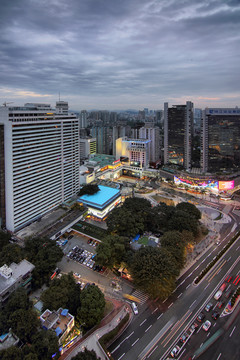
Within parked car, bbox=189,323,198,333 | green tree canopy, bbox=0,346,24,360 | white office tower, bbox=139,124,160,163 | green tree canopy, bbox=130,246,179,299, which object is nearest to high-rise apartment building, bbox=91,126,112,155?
white office tower, bbox=139,124,160,163

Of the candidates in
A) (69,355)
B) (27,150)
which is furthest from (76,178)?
(69,355)

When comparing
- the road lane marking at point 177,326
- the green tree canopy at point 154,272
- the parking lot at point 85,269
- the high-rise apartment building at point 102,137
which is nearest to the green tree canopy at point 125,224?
the parking lot at point 85,269

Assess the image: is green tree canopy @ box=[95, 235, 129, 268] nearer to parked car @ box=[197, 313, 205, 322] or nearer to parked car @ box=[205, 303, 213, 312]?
parked car @ box=[197, 313, 205, 322]

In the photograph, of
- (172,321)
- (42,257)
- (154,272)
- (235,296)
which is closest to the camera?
(172,321)

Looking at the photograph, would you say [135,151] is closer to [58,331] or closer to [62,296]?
[62,296]

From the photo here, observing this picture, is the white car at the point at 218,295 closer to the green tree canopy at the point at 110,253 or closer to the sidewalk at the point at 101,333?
the sidewalk at the point at 101,333

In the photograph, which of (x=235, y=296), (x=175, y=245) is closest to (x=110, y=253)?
(x=175, y=245)

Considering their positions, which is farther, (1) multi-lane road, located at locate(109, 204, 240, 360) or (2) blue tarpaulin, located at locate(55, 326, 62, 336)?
(1) multi-lane road, located at locate(109, 204, 240, 360)
